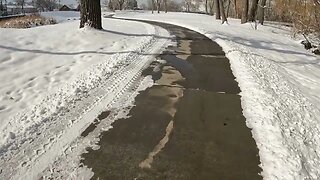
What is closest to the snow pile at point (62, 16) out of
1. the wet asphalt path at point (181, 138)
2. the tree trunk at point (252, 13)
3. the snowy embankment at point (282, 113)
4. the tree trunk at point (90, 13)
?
the tree trunk at point (252, 13)

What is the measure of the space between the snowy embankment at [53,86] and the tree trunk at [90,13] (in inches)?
26.2

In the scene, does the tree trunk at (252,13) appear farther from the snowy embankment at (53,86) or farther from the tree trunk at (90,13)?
the tree trunk at (90,13)

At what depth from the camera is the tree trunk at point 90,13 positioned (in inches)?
516

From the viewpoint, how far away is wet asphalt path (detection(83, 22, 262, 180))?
4.26 metres

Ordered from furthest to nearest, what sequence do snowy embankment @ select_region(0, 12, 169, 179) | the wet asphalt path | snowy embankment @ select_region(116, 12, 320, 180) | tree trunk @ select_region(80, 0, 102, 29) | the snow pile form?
1. the snow pile
2. tree trunk @ select_region(80, 0, 102, 29)
3. snowy embankment @ select_region(0, 12, 169, 179)
4. snowy embankment @ select_region(116, 12, 320, 180)
5. the wet asphalt path

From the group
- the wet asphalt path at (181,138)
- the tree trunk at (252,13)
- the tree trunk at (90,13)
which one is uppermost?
the tree trunk at (252,13)

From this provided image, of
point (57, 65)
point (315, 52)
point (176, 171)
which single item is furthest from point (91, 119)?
point (315, 52)

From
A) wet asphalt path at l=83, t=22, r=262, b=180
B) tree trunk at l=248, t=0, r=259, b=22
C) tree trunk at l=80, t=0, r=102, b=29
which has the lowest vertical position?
wet asphalt path at l=83, t=22, r=262, b=180

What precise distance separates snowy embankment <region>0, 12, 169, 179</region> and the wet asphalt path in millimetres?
560

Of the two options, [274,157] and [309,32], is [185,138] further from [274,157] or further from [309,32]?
[309,32]

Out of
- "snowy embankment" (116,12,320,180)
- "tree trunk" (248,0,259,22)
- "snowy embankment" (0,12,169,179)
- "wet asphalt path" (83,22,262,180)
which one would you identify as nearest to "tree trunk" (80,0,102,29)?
"snowy embankment" (0,12,169,179)

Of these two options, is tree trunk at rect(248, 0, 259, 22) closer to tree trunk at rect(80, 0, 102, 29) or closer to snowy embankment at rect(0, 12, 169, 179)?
snowy embankment at rect(0, 12, 169, 179)

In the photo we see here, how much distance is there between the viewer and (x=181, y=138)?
201 inches

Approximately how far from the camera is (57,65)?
8.75m
